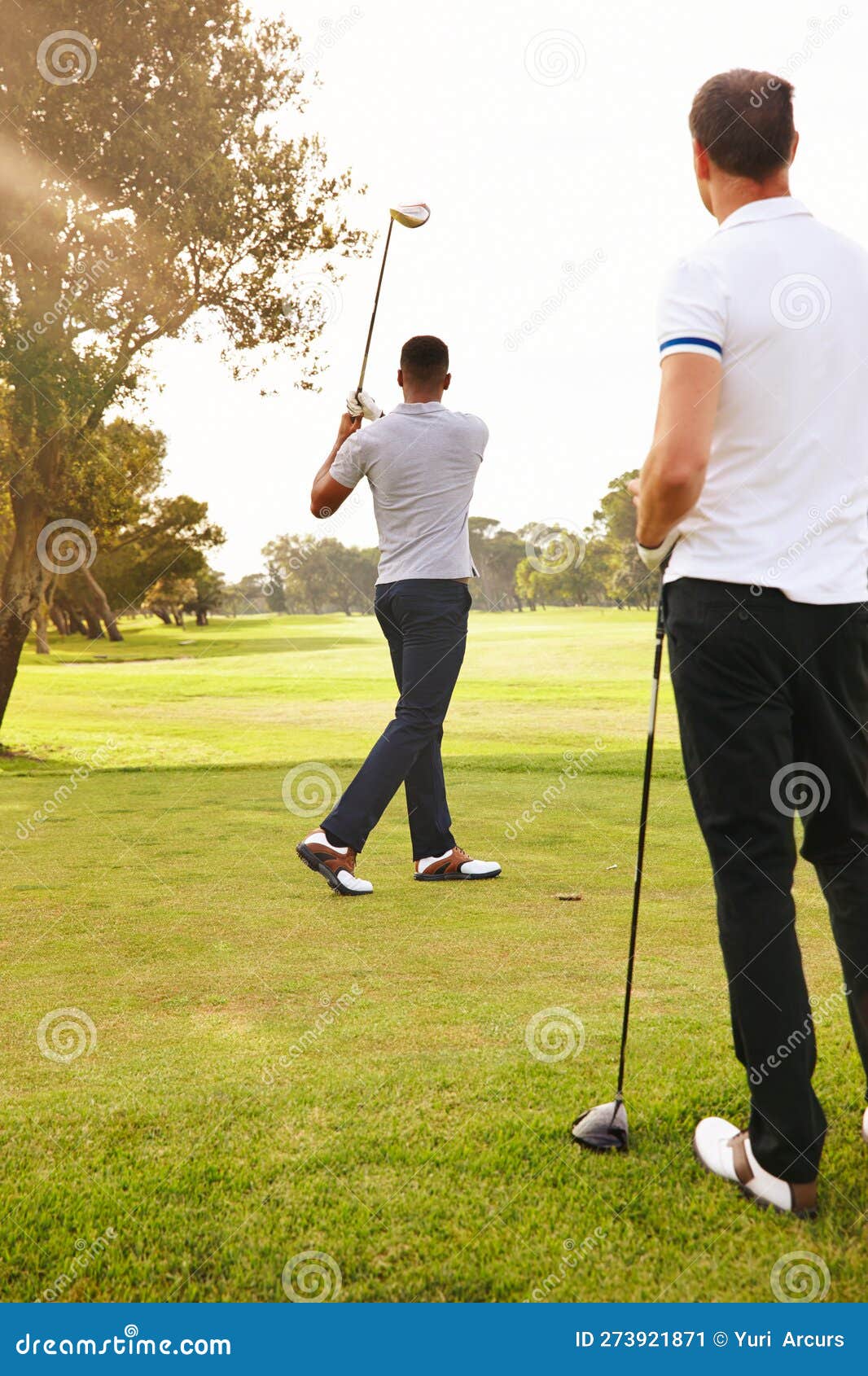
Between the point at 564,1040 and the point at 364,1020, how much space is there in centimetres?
59

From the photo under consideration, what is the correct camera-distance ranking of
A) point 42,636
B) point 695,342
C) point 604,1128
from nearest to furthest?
point 695,342, point 604,1128, point 42,636

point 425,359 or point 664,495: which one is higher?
point 425,359

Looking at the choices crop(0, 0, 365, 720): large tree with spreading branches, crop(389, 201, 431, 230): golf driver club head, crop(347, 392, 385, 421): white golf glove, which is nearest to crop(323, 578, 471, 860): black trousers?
crop(347, 392, 385, 421): white golf glove

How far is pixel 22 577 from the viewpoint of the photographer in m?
16.1

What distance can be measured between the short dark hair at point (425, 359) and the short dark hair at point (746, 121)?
310 cm

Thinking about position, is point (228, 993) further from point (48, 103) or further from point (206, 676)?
point (206, 676)

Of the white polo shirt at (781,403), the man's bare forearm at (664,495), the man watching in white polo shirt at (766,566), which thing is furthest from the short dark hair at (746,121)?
the man's bare forearm at (664,495)

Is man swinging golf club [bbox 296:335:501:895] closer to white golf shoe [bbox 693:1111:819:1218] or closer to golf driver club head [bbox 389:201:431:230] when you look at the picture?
golf driver club head [bbox 389:201:431:230]

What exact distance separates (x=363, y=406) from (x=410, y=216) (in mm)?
1371

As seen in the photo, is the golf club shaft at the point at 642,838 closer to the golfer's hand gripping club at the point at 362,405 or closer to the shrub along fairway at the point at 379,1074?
the shrub along fairway at the point at 379,1074

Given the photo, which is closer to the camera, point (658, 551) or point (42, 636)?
point (658, 551)

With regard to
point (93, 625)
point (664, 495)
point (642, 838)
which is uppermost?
point (664, 495)

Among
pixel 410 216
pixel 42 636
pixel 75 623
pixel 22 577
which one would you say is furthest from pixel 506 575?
pixel 410 216

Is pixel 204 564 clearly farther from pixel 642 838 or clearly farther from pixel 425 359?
pixel 642 838
